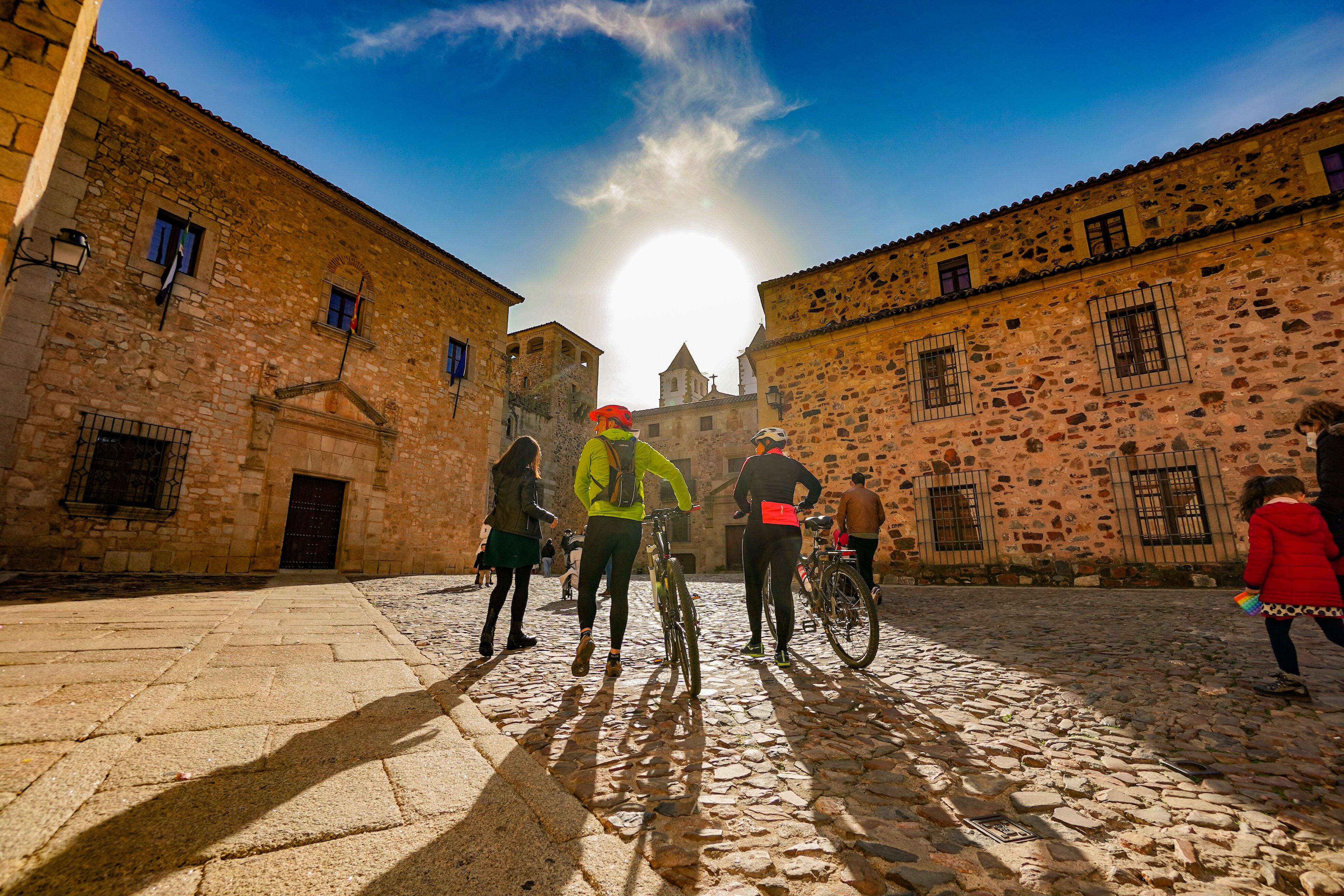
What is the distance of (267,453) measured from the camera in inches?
391

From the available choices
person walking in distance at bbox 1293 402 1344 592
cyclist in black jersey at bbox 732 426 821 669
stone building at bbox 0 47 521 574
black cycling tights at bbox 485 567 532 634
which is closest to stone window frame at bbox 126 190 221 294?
stone building at bbox 0 47 521 574

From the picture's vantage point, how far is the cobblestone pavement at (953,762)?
4.46 ft

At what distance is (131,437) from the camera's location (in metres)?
8.36

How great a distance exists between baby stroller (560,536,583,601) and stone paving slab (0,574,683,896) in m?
4.89

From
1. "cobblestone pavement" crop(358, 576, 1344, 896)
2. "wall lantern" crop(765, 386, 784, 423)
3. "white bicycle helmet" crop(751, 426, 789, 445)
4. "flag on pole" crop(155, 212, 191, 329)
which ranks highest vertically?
"flag on pole" crop(155, 212, 191, 329)

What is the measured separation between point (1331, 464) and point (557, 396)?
73.5ft

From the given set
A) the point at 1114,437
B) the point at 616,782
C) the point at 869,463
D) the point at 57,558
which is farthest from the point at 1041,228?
the point at 57,558

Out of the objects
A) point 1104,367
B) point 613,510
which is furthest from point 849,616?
point 1104,367

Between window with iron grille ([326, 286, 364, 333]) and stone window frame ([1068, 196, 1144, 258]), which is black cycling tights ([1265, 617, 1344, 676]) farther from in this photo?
window with iron grille ([326, 286, 364, 333])

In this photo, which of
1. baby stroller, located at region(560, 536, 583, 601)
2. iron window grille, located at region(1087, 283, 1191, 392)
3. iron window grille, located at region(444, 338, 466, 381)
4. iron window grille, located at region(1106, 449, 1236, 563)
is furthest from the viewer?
iron window grille, located at region(444, 338, 466, 381)

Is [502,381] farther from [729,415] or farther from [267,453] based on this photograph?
[729,415]

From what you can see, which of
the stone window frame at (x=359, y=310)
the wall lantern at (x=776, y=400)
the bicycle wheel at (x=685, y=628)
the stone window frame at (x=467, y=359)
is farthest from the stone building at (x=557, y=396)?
the bicycle wheel at (x=685, y=628)

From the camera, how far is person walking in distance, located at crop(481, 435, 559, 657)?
4.12m

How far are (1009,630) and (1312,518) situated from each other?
2.44 meters
